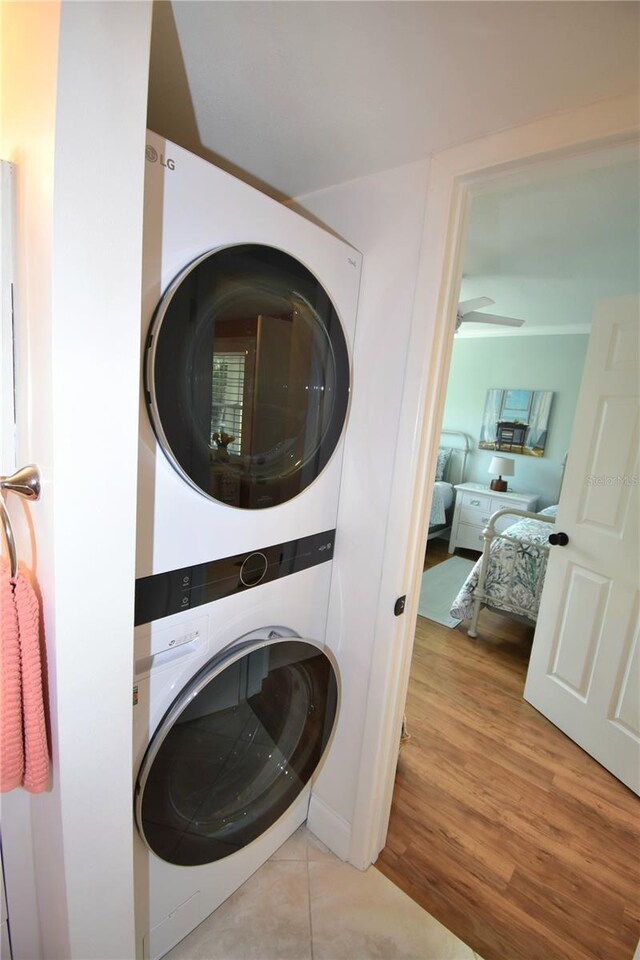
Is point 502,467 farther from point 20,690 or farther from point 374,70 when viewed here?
point 20,690

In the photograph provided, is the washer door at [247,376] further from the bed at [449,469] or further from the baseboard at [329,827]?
the bed at [449,469]

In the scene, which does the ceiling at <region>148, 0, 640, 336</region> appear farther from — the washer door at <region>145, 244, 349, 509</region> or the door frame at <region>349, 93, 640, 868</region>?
the washer door at <region>145, 244, 349, 509</region>

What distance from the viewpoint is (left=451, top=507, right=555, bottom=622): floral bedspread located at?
246 cm

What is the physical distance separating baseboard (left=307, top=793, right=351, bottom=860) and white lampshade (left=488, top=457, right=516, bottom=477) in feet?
11.3

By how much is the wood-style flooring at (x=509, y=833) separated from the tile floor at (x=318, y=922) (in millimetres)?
64

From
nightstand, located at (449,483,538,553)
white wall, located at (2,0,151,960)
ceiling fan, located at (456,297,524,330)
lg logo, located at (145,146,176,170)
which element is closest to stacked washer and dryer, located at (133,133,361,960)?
lg logo, located at (145,146,176,170)

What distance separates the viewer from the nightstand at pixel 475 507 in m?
3.89

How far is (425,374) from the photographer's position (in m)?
1.03

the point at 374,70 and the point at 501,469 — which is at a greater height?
the point at 374,70

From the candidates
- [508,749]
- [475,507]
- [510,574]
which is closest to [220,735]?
[508,749]

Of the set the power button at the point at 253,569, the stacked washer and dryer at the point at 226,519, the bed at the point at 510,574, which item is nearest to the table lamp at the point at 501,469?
the bed at the point at 510,574

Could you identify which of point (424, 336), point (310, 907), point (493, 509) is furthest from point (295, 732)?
point (493, 509)

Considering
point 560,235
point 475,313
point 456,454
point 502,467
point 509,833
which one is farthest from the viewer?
point 456,454

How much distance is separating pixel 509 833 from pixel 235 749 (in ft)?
3.87
